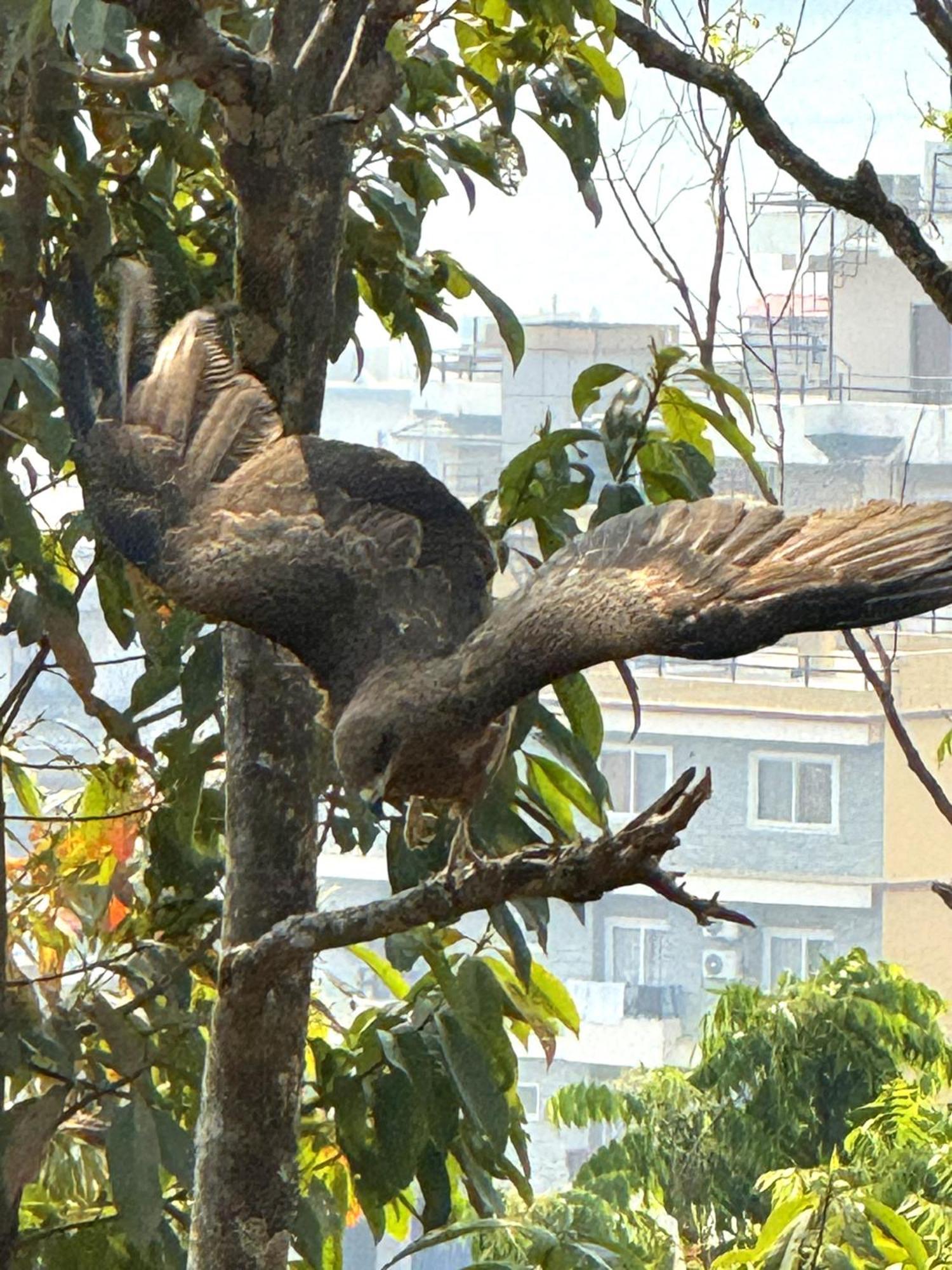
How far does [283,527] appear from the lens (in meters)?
1.08

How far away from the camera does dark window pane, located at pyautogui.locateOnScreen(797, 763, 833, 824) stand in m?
4.64

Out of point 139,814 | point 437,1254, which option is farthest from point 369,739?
point 437,1254

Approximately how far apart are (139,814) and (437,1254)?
445 centimetres

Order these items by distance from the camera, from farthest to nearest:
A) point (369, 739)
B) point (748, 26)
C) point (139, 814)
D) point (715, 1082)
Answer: point (715, 1082)
point (748, 26)
point (139, 814)
point (369, 739)

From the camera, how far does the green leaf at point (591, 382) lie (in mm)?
1300

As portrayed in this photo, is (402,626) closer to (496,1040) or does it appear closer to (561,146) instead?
(496,1040)

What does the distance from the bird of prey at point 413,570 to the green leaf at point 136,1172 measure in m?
0.32

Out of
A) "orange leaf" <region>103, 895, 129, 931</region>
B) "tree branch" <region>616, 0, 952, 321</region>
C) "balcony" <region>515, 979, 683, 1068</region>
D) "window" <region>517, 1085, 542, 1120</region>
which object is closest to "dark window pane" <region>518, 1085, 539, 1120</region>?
"window" <region>517, 1085, 542, 1120</region>

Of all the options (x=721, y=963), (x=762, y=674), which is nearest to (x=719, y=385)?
(x=762, y=674)

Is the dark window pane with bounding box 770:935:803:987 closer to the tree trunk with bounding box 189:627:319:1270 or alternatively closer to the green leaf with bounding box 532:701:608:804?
the green leaf with bounding box 532:701:608:804

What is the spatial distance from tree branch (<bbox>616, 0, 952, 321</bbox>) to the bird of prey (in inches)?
20.1

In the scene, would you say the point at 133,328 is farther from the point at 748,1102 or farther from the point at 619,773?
the point at 619,773

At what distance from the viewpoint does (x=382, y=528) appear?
107cm

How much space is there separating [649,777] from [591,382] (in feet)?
11.6
